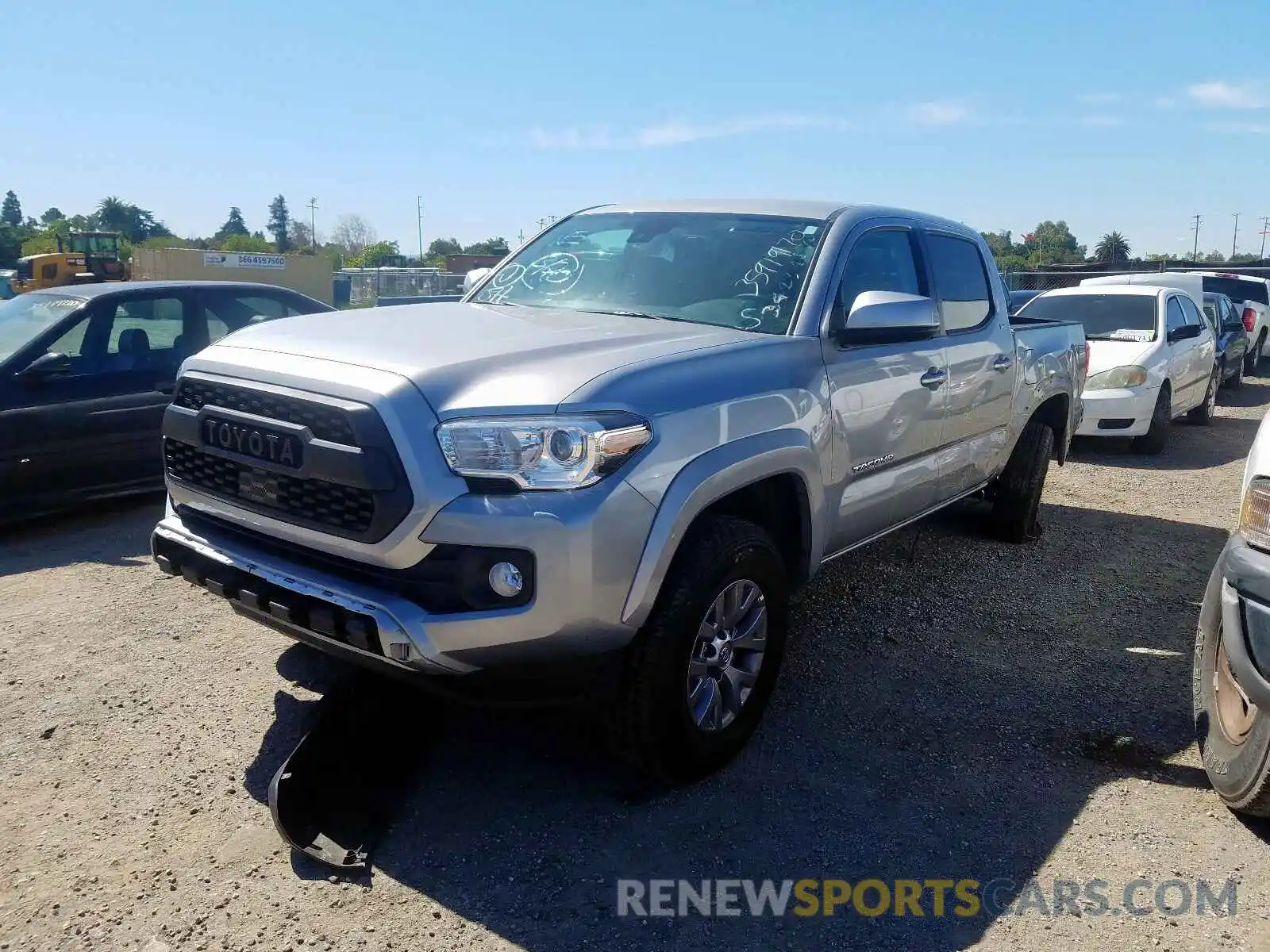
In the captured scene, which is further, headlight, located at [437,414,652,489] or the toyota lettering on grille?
the toyota lettering on grille

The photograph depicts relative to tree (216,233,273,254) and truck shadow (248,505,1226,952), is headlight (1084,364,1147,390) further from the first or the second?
tree (216,233,273,254)

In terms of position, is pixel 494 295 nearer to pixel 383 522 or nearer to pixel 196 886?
pixel 383 522

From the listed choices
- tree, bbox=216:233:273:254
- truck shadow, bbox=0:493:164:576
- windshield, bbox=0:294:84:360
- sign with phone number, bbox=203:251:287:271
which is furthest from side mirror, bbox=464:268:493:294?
tree, bbox=216:233:273:254

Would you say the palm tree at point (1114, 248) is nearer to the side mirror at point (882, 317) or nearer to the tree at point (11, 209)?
the side mirror at point (882, 317)

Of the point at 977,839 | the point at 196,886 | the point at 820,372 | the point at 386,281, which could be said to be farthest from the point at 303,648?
the point at 386,281

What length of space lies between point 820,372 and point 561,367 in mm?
1188

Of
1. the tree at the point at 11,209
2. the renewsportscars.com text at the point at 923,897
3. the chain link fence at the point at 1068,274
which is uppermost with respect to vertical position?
the tree at the point at 11,209

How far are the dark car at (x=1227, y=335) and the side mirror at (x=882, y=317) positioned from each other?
10.9 m

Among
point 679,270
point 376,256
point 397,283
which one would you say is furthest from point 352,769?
point 376,256

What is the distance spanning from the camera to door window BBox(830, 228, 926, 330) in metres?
4.09

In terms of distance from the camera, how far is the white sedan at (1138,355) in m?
9.75

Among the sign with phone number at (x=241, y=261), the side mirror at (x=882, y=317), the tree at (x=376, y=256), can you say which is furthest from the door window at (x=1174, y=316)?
the tree at (x=376, y=256)

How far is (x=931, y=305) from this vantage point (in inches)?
159

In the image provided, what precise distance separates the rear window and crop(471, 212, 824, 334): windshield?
17630 mm
